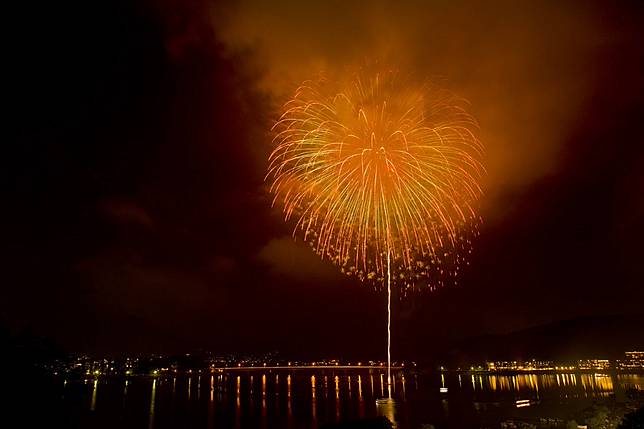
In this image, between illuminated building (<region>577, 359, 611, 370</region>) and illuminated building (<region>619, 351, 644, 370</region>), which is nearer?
illuminated building (<region>619, 351, 644, 370</region>)

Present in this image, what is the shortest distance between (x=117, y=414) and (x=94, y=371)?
494 ft

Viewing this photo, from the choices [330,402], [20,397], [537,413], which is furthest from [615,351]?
[20,397]

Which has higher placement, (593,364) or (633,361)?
(633,361)

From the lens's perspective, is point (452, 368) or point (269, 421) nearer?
point (269, 421)

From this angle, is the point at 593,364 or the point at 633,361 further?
the point at 593,364

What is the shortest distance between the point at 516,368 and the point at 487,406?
149m

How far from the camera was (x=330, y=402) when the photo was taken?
217 feet

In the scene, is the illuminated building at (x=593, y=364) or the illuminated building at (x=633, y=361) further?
the illuminated building at (x=593, y=364)

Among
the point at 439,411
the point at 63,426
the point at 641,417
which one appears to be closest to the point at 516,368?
the point at 439,411

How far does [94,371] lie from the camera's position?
190500 millimetres

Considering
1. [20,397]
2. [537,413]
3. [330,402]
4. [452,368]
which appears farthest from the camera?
[452,368]

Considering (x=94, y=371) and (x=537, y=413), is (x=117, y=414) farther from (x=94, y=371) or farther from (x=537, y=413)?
(x=94, y=371)

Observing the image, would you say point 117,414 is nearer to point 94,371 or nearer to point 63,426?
point 63,426

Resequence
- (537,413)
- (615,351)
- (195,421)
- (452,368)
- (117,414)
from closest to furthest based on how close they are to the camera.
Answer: (537,413)
(195,421)
(117,414)
(615,351)
(452,368)
